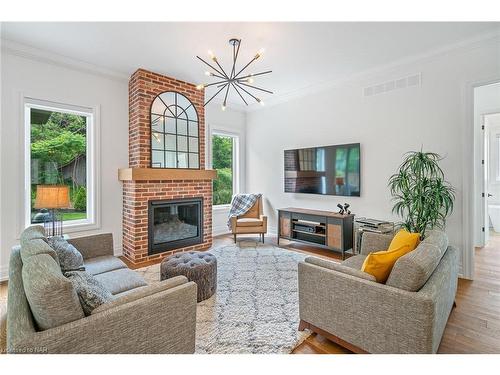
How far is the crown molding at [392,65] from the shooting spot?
9.60 feet

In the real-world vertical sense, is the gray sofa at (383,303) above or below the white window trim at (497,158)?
below

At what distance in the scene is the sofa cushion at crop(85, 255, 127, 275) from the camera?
229 centimetres

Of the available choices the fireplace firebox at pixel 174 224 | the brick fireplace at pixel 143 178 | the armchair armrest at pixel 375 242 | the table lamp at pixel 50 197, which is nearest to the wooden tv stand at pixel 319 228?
the armchair armrest at pixel 375 242

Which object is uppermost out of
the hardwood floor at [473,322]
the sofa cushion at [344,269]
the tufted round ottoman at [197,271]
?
the sofa cushion at [344,269]

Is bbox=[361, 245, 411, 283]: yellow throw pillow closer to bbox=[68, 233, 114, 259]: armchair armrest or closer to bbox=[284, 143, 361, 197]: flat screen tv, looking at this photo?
bbox=[284, 143, 361, 197]: flat screen tv

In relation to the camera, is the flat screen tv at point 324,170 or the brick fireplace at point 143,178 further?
the flat screen tv at point 324,170

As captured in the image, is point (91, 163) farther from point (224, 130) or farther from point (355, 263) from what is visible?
point (355, 263)

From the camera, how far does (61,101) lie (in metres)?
3.51

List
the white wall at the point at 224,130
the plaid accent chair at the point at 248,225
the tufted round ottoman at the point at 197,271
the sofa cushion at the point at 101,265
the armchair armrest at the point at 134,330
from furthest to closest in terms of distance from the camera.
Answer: the white wall at the point at 224,130 → the plaid accent chair at the point at 248,225 → the tufted round ottoman at the point at 197,271 → the sofa cushion at the point at 101,265 → the armchair armrest at the point at 134,330

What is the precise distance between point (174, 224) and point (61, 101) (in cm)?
238

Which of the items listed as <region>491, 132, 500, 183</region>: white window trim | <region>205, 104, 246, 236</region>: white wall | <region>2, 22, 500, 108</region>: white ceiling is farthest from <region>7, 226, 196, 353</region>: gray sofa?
<region>491, 132, 500, 183</region>: white window trim

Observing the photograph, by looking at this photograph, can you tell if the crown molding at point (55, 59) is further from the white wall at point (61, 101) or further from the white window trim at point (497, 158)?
the white window trim at point (497, 158)

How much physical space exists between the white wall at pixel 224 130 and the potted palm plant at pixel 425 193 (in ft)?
11.0
